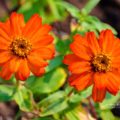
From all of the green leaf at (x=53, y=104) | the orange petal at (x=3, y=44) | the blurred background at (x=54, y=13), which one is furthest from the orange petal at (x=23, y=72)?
the blurred background at (x=54, y=13)

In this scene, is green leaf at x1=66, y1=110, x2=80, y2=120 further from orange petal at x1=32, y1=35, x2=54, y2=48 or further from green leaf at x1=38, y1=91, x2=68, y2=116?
orange petal at x1=32, y1=35, x2=54, y2=48

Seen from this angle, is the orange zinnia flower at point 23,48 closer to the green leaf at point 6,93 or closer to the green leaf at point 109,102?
the green leaf at point 6,93

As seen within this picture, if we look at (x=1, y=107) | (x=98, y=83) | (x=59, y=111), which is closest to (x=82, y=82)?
(x=98, y=83)

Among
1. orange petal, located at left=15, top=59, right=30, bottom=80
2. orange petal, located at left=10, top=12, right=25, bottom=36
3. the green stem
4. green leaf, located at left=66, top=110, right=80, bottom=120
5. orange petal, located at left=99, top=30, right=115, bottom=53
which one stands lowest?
orange petal, located at left=15, top=59, right=30, bottom=80

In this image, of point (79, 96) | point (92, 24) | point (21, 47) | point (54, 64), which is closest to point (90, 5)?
point (92, 24)

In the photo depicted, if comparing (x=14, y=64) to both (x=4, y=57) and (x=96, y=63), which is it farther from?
(x=96, y=63)

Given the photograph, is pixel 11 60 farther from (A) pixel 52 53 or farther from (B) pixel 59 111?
(B) pixel 59 111

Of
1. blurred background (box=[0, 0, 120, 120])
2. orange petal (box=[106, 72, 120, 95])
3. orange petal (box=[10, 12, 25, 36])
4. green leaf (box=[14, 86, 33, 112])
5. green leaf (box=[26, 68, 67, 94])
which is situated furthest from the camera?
blurred background (box=[0, 0, 120, 120])

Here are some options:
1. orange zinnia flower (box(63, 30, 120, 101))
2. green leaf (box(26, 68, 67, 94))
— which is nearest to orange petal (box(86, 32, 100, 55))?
orange zinnia flower (box(63, 30, 120, 101))
